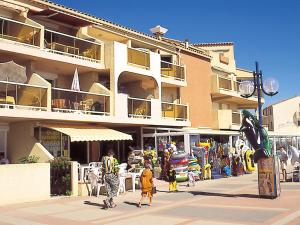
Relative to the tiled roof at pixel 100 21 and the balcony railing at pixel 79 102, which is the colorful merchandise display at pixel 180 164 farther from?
the tiled roof at pixel 100 21

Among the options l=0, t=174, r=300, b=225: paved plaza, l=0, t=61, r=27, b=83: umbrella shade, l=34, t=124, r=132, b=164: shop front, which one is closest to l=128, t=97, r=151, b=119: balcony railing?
l=34, t=124, r=132, b=164: shop front

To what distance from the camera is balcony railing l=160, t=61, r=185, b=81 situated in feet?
91.0

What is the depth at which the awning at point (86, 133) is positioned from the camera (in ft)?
61.1

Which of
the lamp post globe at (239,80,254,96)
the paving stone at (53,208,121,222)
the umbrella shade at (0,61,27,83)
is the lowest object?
the paving stone at (53,208,121,222)

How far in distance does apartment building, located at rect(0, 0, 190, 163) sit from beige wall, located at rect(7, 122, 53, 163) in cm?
5

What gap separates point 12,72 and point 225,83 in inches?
823

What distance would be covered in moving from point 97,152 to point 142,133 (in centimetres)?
302

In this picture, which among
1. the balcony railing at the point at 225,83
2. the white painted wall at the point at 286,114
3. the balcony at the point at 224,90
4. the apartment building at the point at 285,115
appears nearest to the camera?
the balcony at the point at 224,90

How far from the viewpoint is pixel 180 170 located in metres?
22.5

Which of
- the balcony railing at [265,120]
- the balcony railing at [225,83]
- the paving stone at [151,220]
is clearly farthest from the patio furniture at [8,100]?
the balcony railing at [265,120]

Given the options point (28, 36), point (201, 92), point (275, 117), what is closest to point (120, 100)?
point (28, 36)

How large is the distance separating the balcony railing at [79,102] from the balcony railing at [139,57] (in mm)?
3369

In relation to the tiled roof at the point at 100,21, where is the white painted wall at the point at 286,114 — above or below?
below

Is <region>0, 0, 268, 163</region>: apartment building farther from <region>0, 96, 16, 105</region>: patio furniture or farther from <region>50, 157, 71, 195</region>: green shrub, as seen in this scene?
<region>50, 157, 71, 195</region>: green shrub
